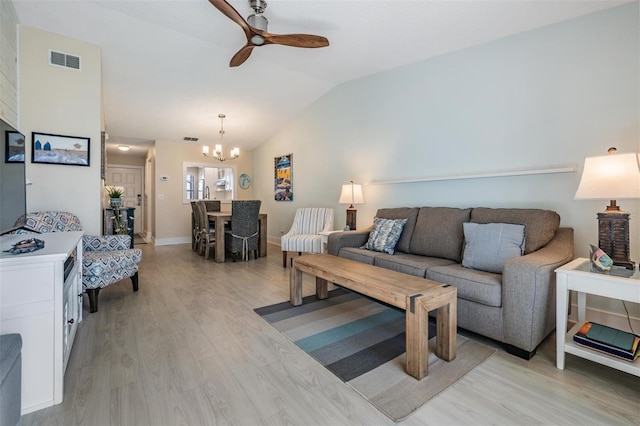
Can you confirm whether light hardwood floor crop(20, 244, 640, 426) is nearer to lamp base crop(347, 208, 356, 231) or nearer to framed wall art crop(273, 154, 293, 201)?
lamp base crop(347, 208, 356, 231)

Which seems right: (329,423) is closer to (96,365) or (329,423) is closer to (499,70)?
(96,365)

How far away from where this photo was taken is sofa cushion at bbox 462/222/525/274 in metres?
2.23

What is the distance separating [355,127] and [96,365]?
399 centimetres

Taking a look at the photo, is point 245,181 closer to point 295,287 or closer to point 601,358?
point 295,287

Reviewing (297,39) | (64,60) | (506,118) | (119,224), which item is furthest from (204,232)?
(506,118)

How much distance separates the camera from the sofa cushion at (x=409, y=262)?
247 centimetres

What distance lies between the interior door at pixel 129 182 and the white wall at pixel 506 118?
6.65 metres

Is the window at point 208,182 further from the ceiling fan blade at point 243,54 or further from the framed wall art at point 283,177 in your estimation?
the ceiling fan blade at point 243,54

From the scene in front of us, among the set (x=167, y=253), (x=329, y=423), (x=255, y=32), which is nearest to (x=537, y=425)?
(x=329, y=423)

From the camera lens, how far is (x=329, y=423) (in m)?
1.33

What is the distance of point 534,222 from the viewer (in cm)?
235

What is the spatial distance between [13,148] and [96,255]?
4.39 ft

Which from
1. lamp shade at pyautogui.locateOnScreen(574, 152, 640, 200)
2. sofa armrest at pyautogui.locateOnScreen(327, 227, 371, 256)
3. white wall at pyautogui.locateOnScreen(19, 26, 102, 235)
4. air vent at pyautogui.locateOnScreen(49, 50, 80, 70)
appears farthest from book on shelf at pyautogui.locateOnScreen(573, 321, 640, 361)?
air vent at pyautogui.locateOnScreen(49, 50, 80, 70)

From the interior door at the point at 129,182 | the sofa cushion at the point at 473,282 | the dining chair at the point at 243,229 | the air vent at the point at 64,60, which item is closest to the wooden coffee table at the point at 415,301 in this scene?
the sofa cushion at the point at 473,282
